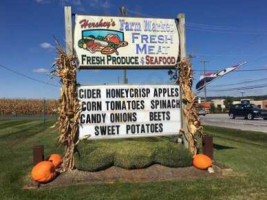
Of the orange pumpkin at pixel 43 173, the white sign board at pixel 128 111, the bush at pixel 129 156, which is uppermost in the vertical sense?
the white sign board at pixel 128 111

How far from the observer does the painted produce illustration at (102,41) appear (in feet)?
31.0

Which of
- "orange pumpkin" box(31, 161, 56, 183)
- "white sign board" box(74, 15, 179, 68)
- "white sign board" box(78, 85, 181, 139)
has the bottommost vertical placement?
"orange pumpkin" box(31, 161, 56, 183)

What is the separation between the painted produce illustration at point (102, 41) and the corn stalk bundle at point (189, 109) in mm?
1730

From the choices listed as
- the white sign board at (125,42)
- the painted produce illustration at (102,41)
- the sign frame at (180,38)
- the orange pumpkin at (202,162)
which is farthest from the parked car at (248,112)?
the painted produce illustration at (102,41)

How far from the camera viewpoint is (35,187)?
7.72 meters

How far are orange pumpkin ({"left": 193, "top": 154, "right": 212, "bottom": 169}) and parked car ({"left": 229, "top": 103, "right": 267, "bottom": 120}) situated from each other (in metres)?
32.6

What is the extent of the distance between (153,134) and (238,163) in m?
2.51

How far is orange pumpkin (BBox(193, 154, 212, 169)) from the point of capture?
344 inches

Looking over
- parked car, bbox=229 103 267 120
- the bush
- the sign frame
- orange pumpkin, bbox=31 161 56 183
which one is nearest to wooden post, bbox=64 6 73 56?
the sign frame

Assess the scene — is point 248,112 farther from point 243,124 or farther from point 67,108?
point 67,108

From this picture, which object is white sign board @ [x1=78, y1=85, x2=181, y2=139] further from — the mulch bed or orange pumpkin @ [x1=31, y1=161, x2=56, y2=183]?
orange pumpkin @ [x1=31, y1=161, x2=56, y2=183]

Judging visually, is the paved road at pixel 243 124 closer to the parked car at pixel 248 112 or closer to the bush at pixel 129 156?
the parked car at pixel 248 112

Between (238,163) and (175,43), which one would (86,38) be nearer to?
(175,43)

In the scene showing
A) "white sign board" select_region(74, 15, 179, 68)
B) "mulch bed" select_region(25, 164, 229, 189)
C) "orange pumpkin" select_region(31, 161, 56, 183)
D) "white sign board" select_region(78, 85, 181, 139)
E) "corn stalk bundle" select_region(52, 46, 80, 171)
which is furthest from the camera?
"white sign board" select_region(74, 15, 179, 68)
